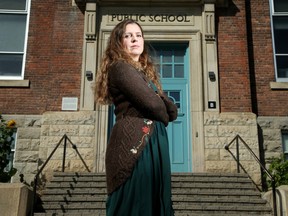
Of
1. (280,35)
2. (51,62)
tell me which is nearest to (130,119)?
(51,62)

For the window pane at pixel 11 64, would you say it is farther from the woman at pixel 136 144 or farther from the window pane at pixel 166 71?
the woman at pixel 136 144

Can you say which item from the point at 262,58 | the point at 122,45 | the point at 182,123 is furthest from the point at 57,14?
the point at 122,45

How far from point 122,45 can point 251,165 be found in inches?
316

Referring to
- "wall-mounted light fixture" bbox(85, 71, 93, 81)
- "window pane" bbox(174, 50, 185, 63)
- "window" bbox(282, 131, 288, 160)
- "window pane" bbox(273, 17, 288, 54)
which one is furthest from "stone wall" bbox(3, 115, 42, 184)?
"window pane" bbox(273, 17, 288, 54)

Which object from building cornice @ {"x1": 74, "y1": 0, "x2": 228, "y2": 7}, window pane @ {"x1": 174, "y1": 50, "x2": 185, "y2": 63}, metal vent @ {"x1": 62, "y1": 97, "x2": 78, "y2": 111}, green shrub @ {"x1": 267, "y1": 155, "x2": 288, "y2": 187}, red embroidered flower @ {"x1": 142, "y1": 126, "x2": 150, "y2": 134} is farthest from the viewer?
window pane @ {"x1": 174, "y1": 50, "x2": 185, "y2": 63}

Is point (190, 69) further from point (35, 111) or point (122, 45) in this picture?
point (122, 45)

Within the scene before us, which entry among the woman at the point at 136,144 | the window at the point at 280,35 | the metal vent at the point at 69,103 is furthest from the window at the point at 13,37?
the woman at the point at 136,144

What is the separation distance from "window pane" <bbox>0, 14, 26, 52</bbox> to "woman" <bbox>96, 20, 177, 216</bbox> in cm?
967

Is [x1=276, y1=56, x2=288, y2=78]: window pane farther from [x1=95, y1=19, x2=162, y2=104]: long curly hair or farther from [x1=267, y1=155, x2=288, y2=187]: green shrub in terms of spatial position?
[x1=95, y1=19, x2=162, y2=104]: long curly hair

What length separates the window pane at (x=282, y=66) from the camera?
10.9m

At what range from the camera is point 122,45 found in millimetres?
2234

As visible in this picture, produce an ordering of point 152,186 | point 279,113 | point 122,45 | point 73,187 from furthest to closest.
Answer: point 279,113
point 73,187
point 122,45
point 152,186

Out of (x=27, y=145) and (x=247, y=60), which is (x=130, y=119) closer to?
(x=27, y=145)

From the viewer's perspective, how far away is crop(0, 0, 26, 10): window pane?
37.3 ft
